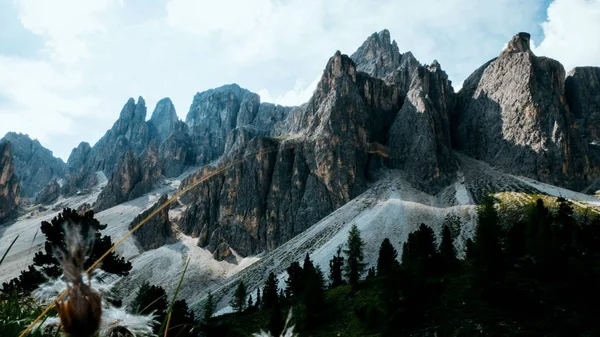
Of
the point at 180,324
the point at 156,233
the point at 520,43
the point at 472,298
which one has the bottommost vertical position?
the point at 472,298

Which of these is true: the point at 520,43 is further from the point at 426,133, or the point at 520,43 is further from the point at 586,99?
the point at 426,133

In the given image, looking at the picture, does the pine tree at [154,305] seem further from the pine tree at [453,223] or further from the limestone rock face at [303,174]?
the pine tree at [453,223]

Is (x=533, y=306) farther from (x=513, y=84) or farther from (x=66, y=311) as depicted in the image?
(x=513, y=84)

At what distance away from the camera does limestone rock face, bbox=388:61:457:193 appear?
135375 millimetres

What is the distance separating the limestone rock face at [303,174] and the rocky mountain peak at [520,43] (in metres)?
51.5

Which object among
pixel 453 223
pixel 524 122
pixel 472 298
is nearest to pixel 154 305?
pixel 472 298

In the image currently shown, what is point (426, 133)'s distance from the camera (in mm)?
140875

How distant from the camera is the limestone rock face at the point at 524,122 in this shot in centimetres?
13300

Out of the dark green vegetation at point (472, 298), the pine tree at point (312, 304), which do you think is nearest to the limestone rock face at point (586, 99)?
the dark green vegetation at point (472, 298)

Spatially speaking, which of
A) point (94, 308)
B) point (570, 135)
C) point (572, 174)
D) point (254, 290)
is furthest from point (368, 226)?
point (94, 308)

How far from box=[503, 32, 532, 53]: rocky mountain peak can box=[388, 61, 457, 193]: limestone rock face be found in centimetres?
2835

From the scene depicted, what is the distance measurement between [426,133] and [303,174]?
163 feet

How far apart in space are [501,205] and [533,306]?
267 ft

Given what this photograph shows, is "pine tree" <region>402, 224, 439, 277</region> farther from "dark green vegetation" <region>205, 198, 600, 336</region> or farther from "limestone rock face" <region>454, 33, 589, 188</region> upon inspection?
"limestone rock face" <region>454, 33, 589, 188</region>
